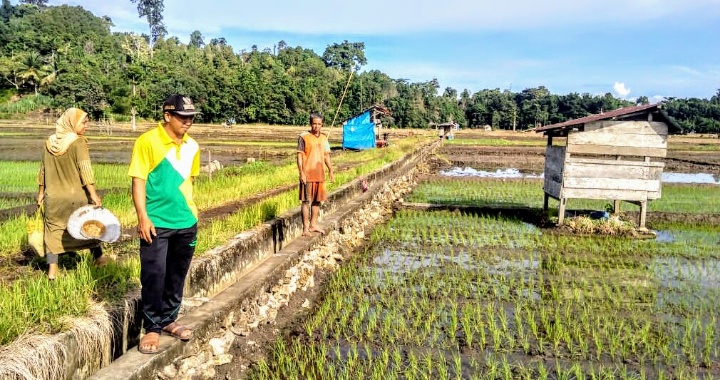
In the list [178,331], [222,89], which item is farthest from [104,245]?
[222,89]

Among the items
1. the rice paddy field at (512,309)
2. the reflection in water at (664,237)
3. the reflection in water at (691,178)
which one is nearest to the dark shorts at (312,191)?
the rice paddy field at (512,309)

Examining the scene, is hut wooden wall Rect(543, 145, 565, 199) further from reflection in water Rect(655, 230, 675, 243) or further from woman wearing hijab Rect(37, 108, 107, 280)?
woman wearing hijab Rect(37, 108, 107, 280)

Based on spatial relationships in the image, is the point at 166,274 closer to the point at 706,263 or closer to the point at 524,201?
the point at 706,263

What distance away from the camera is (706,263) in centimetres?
674

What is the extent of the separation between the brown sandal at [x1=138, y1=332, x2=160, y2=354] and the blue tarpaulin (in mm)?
21403

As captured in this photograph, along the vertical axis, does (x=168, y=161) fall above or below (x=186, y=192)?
above

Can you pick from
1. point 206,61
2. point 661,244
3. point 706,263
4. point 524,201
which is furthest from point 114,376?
point 206,61

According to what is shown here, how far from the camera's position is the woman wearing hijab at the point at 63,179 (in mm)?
3992

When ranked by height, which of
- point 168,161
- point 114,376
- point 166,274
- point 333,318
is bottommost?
point 333,318

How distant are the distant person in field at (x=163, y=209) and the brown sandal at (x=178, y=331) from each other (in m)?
0.07

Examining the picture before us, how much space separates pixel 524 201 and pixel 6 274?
→ 10165mm

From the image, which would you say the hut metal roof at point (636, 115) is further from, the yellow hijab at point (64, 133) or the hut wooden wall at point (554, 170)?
the yellow hijab at point (64, 133)

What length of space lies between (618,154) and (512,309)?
483 cm

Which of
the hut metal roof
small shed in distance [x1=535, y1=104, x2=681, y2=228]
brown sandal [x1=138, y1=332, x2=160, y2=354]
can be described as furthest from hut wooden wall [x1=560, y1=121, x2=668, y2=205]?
brown sandal [x1=138, y1=332, x2=160, y2=354]
